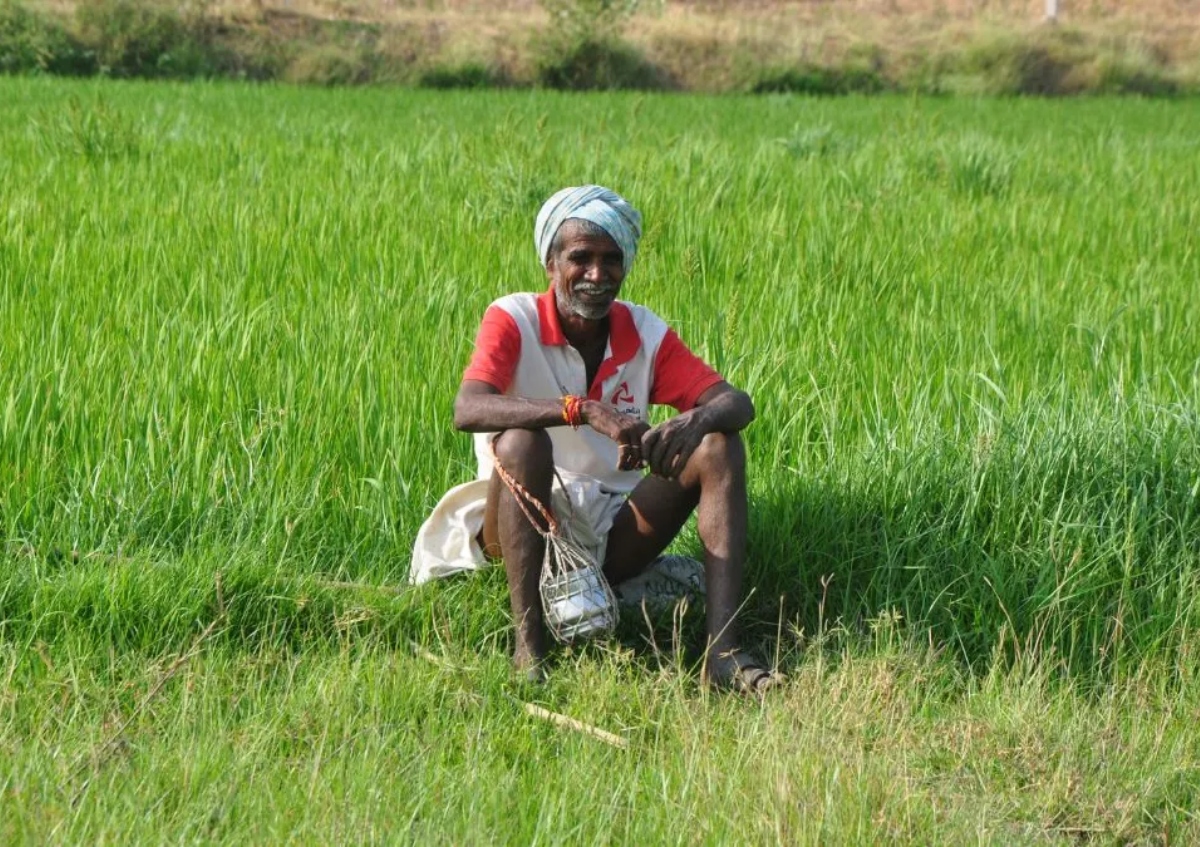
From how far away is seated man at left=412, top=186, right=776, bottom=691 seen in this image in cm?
273

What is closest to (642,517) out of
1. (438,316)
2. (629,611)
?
(629,611)

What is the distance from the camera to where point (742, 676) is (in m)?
2.69

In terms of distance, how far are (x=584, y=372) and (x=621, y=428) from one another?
0.35 m

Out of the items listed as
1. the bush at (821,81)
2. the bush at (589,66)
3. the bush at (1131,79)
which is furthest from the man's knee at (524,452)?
the bush at (1131,79)

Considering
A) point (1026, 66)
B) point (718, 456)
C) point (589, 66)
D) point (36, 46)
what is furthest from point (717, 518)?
point (1026, 66)

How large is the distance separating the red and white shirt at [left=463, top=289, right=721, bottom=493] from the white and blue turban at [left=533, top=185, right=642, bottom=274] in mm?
127

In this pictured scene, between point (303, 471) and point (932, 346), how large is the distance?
1.91 m

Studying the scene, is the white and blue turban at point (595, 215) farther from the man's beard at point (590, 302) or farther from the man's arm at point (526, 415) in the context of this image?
the man's arm at point (526, 415)

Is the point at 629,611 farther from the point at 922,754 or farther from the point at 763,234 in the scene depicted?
the point at 763,234

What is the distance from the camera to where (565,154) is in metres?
8.09

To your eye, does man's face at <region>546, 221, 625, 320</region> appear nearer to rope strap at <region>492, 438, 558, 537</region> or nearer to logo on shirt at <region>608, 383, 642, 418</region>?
logo on shirt at <region>608, 383, 642, 418</region>

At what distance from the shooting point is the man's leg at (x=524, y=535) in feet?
8.93

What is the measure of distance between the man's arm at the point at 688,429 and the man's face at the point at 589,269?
26 cm

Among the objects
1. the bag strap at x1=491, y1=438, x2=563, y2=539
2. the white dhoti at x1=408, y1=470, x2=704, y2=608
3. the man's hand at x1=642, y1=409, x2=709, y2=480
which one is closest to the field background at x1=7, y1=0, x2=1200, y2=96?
the white dhoti at x1=408, y1=470, x2=704, y2=608
